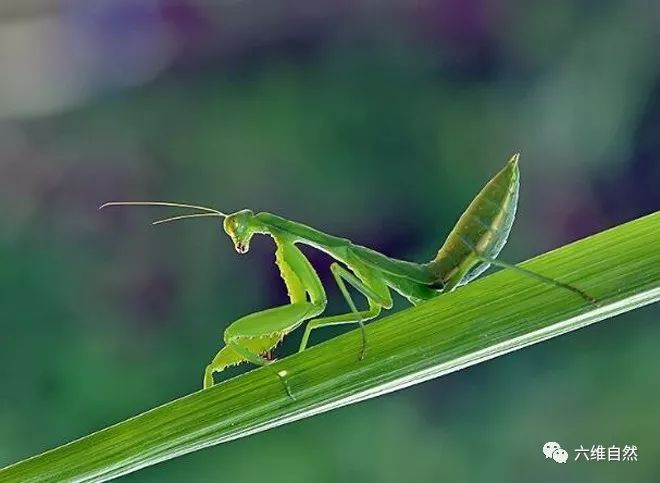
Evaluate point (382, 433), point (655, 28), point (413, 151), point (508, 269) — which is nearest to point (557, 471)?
point (382, 433)

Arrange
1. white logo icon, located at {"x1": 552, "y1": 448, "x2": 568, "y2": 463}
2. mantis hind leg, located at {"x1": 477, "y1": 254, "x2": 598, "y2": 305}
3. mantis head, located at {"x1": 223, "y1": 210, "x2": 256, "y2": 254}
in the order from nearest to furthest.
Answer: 1. mantis hind leg, located at {"x1": 477, "y1": 254, "x2": 598, "y2": 305}
2. mantis head, located at {"x1": 223, "y1": 210, "x2": 256, "y2": 254}
3. white logo icon, located at {"x1": 552, "y1": 448, "x2": 568, "y2": 463}

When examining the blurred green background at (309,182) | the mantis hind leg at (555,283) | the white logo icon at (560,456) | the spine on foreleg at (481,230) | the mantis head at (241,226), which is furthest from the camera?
the blurred green background at (309,182)

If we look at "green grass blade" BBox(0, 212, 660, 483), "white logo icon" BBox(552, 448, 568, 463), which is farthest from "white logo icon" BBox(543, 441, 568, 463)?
"green grass blade" BBox(0, 212, 660, 483)

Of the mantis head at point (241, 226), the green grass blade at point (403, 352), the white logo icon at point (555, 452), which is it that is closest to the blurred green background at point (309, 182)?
the white logo icon at point (555, 452)

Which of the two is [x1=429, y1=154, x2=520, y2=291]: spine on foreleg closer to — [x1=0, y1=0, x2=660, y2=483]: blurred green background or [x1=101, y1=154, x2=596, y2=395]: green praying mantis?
[x1=101, y1=154, x2=596, y2=395]: green praying mantis

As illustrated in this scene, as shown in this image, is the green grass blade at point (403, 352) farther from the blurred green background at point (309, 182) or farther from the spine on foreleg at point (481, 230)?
the blurred green background at point (309, 182)
